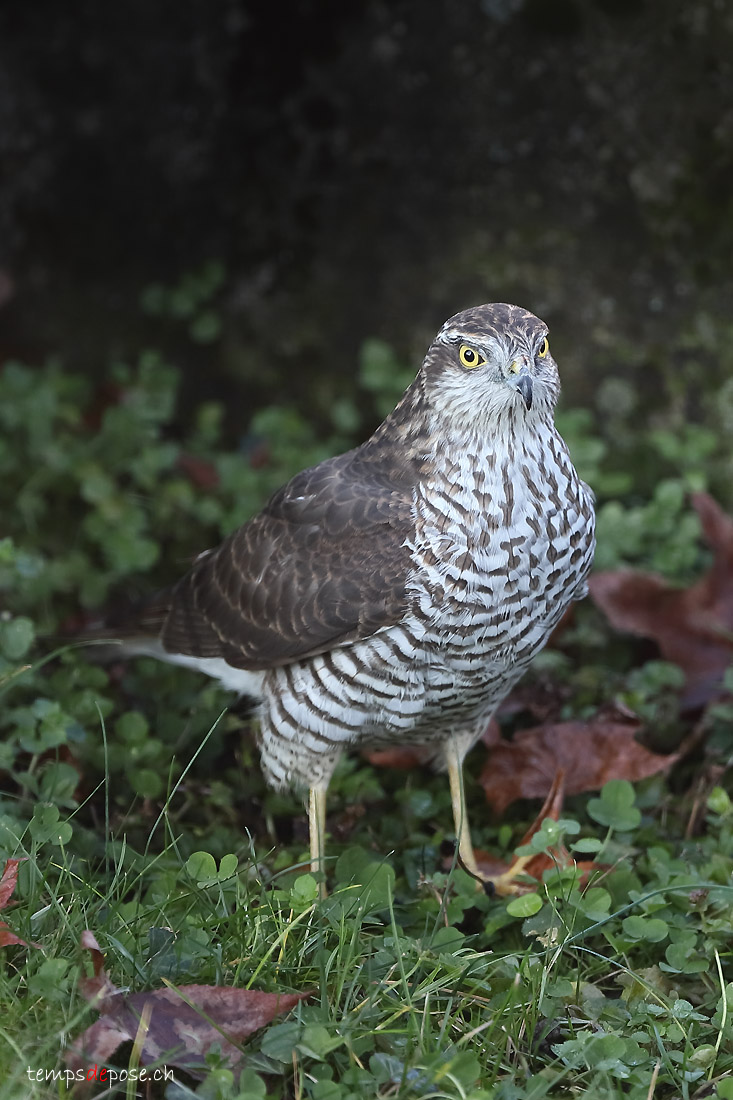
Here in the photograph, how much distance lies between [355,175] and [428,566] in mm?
2704

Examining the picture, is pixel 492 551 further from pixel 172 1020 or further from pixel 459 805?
pixel 172 1020

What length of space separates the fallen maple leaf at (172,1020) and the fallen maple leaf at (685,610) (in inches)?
83.8

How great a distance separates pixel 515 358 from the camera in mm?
2936

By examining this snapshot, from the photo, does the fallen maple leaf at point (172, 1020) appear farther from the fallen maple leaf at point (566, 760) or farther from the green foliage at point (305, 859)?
the fallen maple leaf at point (566, 760)

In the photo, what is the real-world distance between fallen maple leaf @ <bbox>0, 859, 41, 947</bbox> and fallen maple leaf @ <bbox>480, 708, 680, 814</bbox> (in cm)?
150

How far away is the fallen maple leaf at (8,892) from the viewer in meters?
2.46

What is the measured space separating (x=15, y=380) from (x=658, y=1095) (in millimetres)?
4008

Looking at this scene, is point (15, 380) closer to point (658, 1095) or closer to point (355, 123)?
point (355, 123)

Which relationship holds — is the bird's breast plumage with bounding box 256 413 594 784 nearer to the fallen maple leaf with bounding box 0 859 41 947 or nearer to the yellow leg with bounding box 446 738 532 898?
the yellow leg with bounding box 446 738 532 898

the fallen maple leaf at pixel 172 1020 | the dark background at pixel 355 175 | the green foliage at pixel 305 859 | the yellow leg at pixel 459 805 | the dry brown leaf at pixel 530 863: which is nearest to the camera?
the fallen maple leaf at pixel 172 1020

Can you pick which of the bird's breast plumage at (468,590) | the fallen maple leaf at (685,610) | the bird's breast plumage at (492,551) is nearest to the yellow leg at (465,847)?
the bird's breast plumage at (468,590)

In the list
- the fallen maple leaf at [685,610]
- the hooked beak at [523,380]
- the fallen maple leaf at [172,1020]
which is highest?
the hooked beak at [523,380]

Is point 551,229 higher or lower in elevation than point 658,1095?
higher

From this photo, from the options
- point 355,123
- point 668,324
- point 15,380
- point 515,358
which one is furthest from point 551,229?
point 15,380
